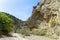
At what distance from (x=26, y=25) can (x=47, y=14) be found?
4.21 metres

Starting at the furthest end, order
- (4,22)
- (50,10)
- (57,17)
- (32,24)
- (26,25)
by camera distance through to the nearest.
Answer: (26,25)
(32,24)
(50,10)
(57,17)
(4,22)

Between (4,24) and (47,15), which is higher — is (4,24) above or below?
below

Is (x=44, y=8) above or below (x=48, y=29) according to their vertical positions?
above

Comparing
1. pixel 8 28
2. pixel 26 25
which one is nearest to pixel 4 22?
pixel 8 28

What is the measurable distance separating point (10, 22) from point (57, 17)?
5.68 m

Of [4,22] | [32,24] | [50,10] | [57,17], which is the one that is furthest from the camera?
[32,24]

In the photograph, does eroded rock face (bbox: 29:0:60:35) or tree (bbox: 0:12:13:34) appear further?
eroded rock face (bbox: 29:0:60:35)

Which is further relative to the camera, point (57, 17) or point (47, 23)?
Result: point (47, 23)

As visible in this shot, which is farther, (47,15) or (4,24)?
(47,15)

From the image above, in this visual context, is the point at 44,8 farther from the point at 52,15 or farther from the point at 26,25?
the point at 26,25

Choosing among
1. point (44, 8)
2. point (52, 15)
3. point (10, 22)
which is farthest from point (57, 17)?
point (10, 22)

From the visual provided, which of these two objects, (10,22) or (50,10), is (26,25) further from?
(10,22)

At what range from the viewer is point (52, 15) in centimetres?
2359

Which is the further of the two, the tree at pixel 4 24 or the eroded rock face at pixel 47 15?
the eroded rock face at pixel 47 15
